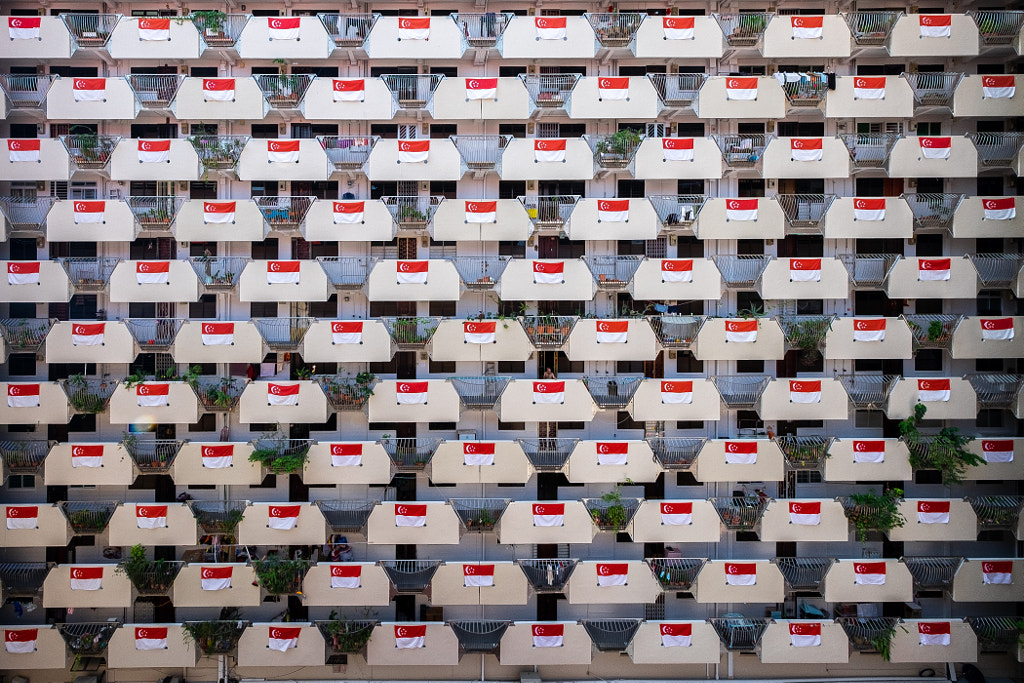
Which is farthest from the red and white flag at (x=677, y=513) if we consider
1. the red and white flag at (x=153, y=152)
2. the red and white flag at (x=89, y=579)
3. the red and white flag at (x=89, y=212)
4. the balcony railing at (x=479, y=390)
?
the red and white flag at (x=89, y=212)

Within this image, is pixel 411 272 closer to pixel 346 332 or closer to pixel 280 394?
pixel 346 332

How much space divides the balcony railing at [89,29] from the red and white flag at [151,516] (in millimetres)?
13043

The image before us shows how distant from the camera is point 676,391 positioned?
18.2 meters

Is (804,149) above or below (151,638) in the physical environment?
above

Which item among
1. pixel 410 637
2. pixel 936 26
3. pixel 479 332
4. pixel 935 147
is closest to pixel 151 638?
pixel 410 637

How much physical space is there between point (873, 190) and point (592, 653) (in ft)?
52.4

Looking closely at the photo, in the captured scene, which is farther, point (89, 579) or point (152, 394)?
point (152, 394)

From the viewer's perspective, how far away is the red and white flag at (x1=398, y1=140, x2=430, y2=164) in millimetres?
18344

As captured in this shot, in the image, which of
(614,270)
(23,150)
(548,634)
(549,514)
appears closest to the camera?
(548,634)

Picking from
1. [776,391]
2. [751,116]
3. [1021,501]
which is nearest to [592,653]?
[776,391]

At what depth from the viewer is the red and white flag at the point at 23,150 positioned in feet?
60.3

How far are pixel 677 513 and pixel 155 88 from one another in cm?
1899

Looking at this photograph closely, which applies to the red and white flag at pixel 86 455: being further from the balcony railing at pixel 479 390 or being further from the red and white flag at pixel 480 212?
the red and white flag at pixel 480 212

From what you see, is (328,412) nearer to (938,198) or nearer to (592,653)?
(592,653)
